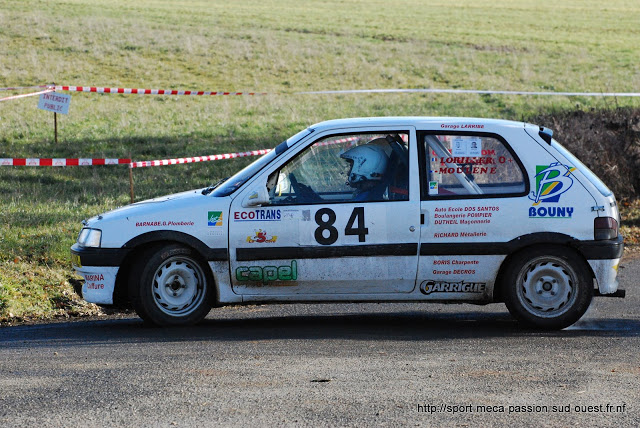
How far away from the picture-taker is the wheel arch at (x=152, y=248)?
7.62 meters

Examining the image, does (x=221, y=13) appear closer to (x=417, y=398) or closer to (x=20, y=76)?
(x=20, y=76)

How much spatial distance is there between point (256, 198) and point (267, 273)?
0.58 meters

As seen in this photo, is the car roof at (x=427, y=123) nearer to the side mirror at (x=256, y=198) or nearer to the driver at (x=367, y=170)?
the driver at (x=367, y=170)

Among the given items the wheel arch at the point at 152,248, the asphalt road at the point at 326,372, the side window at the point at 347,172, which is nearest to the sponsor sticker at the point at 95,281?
the wheel arch at the point at 152,248

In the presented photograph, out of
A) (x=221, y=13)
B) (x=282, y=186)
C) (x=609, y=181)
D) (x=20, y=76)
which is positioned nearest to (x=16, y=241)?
(x=282, y=186)

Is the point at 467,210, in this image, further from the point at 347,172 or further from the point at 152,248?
the point at 152,248

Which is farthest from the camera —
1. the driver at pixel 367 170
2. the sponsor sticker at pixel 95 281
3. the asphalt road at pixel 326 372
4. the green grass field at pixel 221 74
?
the green grass field at pixel 221 74

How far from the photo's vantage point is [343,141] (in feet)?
25.7

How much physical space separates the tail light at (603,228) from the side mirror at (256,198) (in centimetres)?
250

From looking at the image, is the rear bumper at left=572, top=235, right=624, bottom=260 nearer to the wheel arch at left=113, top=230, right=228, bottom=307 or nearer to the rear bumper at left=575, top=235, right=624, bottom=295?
the rear bumper at left=575, top=235, right=624, bottom=295

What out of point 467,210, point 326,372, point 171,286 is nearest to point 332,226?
point 467,210

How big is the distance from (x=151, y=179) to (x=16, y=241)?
633 cm

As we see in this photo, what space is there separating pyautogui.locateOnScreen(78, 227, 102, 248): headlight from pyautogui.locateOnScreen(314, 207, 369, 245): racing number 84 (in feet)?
5.59

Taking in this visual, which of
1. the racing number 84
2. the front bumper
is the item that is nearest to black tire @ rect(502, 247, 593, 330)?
the racing number 84
